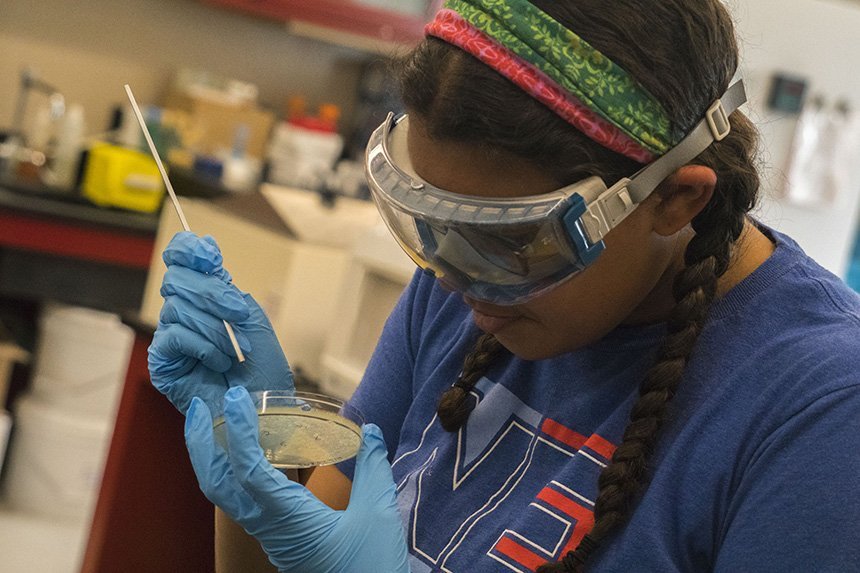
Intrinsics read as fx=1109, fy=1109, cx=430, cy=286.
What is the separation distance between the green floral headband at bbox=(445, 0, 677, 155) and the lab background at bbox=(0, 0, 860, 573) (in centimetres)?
31

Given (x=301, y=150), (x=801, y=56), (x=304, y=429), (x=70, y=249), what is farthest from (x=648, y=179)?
(x=301, y=150)

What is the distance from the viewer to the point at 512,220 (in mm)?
1058

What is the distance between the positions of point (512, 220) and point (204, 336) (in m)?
0.50

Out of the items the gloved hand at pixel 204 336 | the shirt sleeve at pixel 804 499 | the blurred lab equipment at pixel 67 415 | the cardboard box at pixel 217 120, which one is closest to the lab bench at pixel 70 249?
the blurred lab equipment at pixel 67 415

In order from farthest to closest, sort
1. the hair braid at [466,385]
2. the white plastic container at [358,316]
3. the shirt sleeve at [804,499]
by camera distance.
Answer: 1. the white plastic container at [358,316]
2. the hair braid at [466,385]
3. the shirt sleeve at [804,499]

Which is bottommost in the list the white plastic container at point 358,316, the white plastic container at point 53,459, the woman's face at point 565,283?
the white plastic container at point 53,459

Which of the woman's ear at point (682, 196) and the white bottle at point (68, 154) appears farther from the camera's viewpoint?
the white bottle at point (68, 154)

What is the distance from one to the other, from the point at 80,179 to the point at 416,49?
10.4 ft

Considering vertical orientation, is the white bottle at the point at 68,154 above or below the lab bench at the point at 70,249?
above

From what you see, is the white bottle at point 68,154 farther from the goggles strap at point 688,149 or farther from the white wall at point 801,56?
the goggles strap at point 688,149

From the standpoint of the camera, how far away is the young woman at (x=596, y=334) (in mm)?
1028

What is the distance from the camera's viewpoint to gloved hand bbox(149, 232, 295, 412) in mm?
1371

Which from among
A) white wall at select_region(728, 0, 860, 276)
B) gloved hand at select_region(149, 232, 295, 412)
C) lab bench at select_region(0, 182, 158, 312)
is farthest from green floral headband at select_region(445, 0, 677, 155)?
lab bench at select_region(0, 182, 158, 312)

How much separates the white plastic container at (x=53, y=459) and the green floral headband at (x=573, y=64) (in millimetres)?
3158
